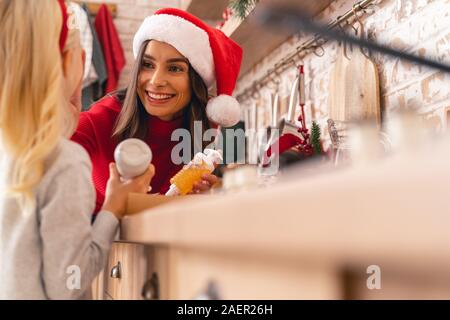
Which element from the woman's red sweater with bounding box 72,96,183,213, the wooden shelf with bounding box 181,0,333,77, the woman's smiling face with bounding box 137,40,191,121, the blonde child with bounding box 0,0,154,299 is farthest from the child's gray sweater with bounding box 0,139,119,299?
the wooden shelf with bounding box 181,0,333,77

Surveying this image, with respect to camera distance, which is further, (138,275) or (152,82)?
(152,82)

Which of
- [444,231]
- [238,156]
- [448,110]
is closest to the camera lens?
[444,231]

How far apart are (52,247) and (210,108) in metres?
0.93

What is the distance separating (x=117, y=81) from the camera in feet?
9.23

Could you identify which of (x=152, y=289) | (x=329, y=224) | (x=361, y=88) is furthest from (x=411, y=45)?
(x=329, y=224)

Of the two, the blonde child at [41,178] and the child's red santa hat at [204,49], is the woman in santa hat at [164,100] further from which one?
the blonde child at [41,178]

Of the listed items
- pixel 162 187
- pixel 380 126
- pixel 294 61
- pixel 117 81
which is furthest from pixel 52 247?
pixel 117 81

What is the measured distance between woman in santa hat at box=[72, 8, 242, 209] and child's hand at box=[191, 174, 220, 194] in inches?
11.7

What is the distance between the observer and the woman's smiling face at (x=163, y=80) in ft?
5.15

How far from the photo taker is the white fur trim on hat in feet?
5.21

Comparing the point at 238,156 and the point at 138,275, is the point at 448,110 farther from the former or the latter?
the point at 238,156

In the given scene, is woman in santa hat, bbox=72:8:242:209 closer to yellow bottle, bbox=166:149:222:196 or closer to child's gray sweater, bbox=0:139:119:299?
yellow bottle, bbox=166:149:222:196

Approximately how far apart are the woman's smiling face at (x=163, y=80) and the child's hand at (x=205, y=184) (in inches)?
16.4

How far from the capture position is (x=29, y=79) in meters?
0.83
